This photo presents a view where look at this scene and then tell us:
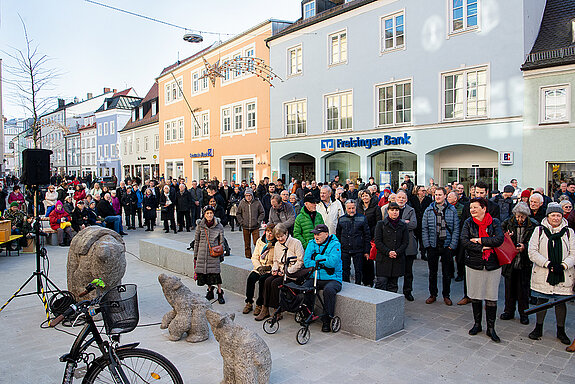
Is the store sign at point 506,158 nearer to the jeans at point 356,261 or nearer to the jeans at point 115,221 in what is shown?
the jeans at point 356,261

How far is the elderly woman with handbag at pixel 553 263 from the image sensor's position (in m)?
5.70

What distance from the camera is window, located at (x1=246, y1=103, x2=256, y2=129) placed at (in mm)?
28844

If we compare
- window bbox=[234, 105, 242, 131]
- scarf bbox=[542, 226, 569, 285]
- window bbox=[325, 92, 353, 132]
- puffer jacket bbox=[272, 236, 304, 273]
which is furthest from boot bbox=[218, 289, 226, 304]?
window bbox=[234, 105, 242, 131]

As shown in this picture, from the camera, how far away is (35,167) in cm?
769

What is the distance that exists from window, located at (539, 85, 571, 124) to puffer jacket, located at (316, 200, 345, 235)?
10412 millimetres

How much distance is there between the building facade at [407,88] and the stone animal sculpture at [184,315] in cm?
1376

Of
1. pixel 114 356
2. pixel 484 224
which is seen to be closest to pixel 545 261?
pixel 484 224

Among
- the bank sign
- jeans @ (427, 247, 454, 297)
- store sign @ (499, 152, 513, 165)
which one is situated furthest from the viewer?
the bank sign

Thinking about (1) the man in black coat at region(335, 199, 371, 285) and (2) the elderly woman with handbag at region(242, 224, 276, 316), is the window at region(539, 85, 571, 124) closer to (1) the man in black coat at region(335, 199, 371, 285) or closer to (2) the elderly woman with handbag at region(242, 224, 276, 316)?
(1) the man in black coat at region(335, 199, 371, 285)

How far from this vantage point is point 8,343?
5977 millimetres

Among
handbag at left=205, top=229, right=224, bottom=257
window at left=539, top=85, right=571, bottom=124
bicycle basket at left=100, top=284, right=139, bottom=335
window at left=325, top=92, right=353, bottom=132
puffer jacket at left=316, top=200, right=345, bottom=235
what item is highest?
window at left=325, top=92, right=353, bottom=132

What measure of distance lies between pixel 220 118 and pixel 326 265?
88.9 feet

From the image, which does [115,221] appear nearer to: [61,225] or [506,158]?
[61,225]

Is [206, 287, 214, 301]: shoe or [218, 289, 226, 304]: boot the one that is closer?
[218, 289, 226, 304]: boot
